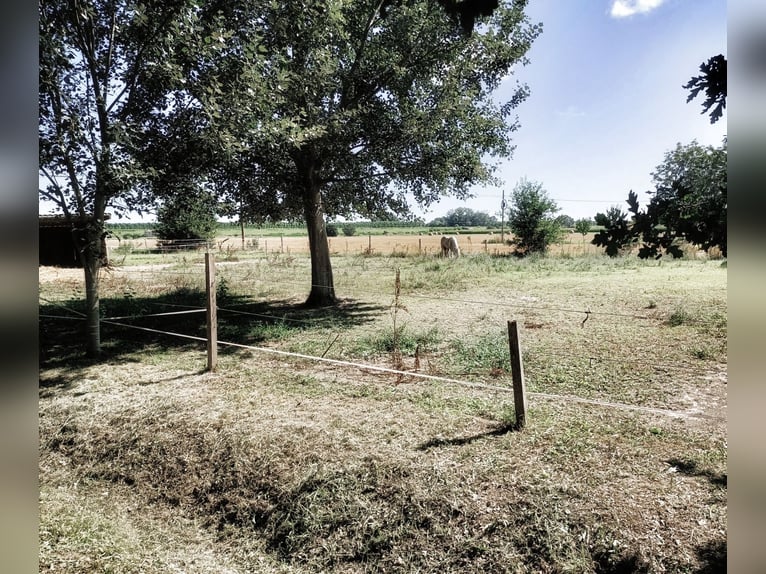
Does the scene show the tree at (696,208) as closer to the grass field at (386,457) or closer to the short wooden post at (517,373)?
the grass field at (386,457)

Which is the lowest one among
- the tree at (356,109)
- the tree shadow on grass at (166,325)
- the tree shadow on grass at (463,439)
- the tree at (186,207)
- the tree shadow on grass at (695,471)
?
the tree shadow on grass at (695,471)

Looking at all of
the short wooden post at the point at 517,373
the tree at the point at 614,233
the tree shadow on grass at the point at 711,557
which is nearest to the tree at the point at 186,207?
the short wooden post at the point at 517,373

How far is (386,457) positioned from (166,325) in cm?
700

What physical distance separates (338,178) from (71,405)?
24.1 ft

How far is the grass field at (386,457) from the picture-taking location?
9.46 ft

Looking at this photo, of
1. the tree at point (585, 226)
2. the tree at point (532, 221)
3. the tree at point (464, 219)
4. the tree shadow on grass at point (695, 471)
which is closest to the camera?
the tree at point (585, 226)

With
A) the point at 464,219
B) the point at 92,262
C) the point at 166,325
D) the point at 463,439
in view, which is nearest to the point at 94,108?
the point at 92,262

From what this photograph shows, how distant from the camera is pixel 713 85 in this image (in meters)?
1.17

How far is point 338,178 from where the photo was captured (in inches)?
424

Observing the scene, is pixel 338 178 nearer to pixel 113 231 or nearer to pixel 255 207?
pixel 255 207

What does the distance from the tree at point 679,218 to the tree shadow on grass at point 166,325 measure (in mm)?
5434

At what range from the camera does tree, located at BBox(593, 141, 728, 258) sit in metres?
1.29

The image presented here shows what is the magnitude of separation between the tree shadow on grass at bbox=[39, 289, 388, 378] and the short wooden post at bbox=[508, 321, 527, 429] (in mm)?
3977

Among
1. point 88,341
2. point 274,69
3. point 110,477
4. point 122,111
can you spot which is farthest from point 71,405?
point 274,69
